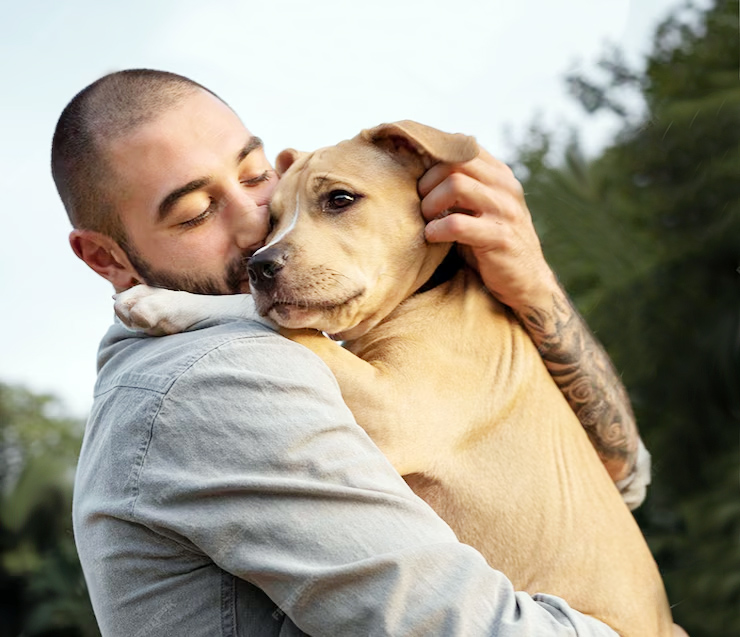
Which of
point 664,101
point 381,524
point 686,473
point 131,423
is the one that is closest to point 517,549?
point 381,524

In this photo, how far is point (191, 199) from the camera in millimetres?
2953

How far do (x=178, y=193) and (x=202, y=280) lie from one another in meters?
0.29

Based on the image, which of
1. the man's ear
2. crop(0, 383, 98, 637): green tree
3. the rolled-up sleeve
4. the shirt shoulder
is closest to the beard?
the man's ear

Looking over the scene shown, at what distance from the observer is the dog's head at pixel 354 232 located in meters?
2.80

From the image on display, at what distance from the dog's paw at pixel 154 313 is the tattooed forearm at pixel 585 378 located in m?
1.16

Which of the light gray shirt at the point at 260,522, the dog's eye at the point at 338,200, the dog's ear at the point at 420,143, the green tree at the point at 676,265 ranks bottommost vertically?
the green tree at the point at 676,265

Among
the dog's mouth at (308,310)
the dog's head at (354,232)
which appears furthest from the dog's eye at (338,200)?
the dog's mouth at (308,310)

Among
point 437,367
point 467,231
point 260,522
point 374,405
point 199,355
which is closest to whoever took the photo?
point 260,522

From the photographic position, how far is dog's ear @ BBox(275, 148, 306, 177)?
3.53 metres

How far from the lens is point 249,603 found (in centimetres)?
214

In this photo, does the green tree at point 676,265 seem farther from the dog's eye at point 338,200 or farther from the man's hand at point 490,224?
the dog's eye at point 338,200

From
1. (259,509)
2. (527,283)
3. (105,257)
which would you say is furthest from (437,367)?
(105,257)

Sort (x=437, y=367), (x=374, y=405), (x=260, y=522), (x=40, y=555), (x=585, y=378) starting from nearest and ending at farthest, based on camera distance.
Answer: (x=260, y=522) → (x=374, y=405) → (x=437, y=367) → (x=585, y=378) → (x=40, y=555)

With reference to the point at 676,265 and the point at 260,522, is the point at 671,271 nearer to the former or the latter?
the point at 676,265
